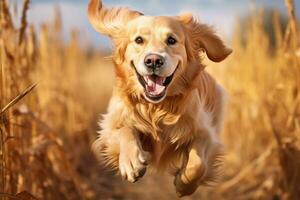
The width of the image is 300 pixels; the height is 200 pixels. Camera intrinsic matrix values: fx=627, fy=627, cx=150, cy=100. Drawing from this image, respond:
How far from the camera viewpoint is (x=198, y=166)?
3.26 metres

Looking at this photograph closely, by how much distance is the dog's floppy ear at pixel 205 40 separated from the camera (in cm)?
357

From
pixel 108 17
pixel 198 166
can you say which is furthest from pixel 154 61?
pixel 108 17

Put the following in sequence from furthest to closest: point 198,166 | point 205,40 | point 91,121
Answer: point 91,121 → point 205,40 → point 198,166

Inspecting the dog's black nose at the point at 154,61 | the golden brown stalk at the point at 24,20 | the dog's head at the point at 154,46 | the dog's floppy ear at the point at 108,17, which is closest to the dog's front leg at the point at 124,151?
the dog's head at the point at 154,46

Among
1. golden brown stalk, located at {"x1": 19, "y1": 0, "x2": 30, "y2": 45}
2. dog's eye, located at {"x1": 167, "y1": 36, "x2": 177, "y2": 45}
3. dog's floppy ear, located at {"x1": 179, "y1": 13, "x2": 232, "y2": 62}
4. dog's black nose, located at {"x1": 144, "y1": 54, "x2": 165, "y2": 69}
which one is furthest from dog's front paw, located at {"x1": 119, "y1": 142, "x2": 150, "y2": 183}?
golden brown stalk, located at {"x1": 19, "y1": 0, "x2": 30, "y2": 45}

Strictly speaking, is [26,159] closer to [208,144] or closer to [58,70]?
[208,144]

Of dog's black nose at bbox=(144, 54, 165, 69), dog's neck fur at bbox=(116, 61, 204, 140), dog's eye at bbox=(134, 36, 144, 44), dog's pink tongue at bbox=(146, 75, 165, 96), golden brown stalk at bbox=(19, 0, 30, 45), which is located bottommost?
dog's neck fur at bbox=(116, 61, 204, 140)

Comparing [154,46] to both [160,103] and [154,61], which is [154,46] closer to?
[154,61]

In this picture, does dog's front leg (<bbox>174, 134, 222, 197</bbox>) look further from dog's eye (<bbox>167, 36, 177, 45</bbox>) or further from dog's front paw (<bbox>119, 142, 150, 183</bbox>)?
dog's eye (<bbox>167, 36, 177, 45</bbox>)

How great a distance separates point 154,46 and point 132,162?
0.60m

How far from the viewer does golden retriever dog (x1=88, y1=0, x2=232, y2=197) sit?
3209 mm

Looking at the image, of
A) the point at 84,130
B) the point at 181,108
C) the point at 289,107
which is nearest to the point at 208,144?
the point at 181,108

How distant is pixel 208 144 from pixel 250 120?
10.6 feet

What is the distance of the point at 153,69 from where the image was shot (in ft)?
10.0
